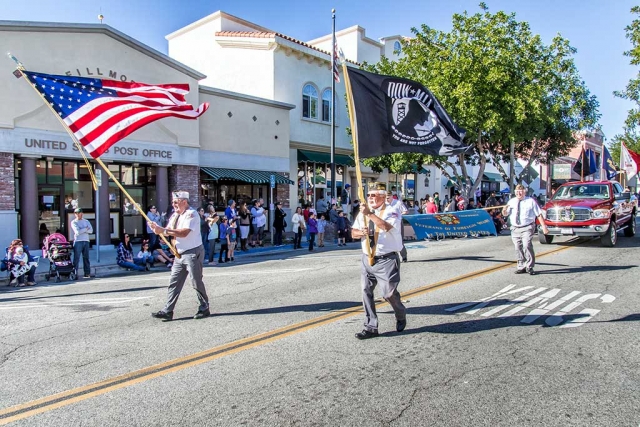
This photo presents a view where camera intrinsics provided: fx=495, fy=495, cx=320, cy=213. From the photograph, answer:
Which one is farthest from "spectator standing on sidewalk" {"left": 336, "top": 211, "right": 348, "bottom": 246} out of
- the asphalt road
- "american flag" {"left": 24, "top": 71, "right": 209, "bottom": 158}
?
"american flag" {"left": 24, "top": 71, "right": 209, "bottom": 158}

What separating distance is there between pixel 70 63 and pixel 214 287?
1106 cm

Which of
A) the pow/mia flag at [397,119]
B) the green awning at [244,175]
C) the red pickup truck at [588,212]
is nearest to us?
the pow/mia flag at [397,119]

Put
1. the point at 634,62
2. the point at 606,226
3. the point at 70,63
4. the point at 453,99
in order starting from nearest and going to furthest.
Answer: the point at 606,226, the point at 70,63, the point at 634,62, the point at 453,99

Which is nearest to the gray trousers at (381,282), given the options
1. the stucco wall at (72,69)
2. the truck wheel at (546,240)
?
the truck wheel at (546,240)

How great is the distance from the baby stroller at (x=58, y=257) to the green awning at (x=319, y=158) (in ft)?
45.2

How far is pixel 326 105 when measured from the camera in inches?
1049

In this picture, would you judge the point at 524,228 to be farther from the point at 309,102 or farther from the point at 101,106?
the point at 309,102

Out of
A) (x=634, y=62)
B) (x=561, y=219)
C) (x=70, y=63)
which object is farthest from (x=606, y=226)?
(x=70, y=63)

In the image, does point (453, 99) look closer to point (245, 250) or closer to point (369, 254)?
point (245, 250)

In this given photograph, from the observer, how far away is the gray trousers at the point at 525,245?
10062 mm

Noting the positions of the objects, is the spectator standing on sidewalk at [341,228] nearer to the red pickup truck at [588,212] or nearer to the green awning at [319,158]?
the green awning at [319,158]

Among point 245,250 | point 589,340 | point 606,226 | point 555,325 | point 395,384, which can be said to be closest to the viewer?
point 395,384

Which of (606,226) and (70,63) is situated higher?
(70,63)

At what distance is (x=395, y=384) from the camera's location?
450 cm
